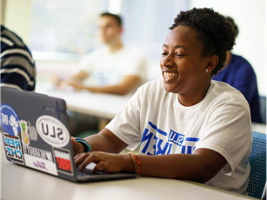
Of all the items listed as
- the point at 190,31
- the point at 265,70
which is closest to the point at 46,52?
the point at 265,70

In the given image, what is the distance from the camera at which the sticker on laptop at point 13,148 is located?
3.48 feet

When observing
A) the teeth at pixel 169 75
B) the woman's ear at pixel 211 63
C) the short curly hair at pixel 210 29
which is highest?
the short curly hair at pixel 210 29

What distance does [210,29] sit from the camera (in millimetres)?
1360

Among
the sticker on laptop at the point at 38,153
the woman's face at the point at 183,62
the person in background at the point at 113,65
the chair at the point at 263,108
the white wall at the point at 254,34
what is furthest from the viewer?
the white wall at the point at 254,34

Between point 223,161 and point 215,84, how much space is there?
37cm

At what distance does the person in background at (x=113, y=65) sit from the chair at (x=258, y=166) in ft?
7.52

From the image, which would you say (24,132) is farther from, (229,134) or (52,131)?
(229,134)

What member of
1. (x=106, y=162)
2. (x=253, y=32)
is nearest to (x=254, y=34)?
(x=253, y=32)

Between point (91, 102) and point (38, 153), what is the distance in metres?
1.99

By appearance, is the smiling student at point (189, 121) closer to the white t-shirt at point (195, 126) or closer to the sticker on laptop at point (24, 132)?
the white t-shirt at point (195, 126)

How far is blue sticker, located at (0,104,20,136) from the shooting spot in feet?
3.37

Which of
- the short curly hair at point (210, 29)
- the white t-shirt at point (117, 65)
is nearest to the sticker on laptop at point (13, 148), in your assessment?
the short curly hair at point (210, 29)

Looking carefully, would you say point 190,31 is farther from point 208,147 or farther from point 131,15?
point 131,15

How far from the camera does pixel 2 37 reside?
1.89m
